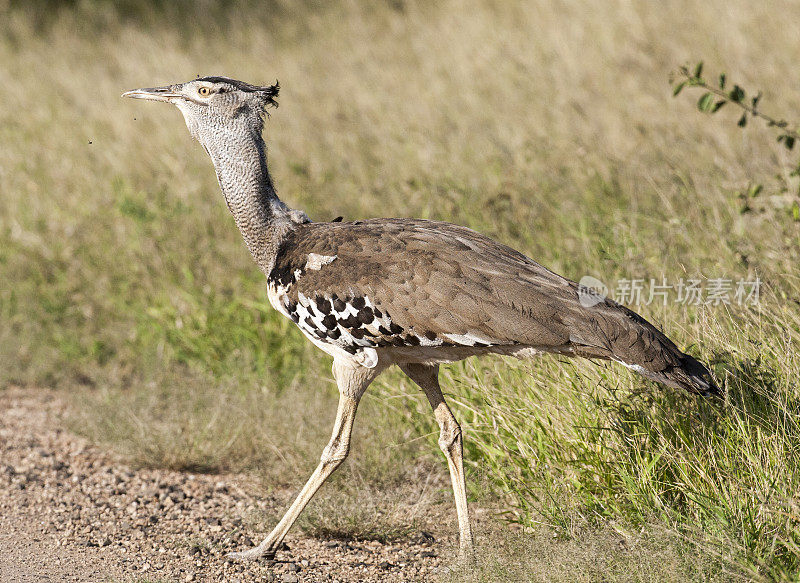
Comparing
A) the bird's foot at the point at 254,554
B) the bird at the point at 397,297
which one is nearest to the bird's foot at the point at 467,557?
the bird at the point at 397,297

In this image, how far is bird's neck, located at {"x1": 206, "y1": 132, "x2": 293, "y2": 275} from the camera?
4.00 meters

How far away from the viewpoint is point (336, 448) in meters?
4.00

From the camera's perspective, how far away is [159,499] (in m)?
4.55

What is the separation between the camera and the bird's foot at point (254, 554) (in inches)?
152

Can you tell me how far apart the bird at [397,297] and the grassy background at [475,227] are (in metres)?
0.34

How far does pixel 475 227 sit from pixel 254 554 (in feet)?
8.46

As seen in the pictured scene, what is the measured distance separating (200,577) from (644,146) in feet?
14.0

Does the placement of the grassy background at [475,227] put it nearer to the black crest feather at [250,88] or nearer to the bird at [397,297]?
the bird at [397,297]

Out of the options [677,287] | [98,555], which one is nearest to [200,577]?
[98,555]

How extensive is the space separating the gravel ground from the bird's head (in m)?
1.66
